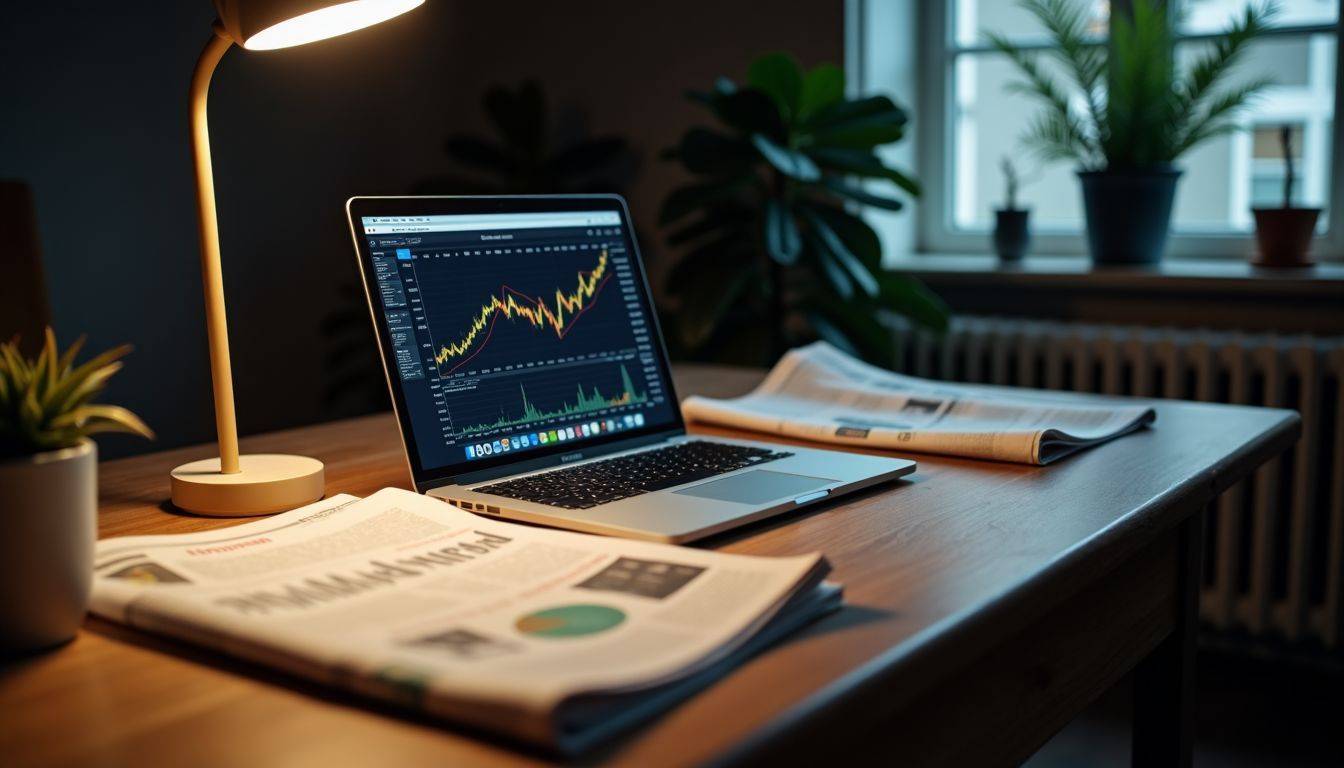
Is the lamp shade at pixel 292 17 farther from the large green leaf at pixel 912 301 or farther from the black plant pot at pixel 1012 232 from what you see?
the black plant pot at pixel 1012 232

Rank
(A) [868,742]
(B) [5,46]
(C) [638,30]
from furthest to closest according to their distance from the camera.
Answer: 1. (C) [638,30]
2. (B) [5,46]
3. (A) [868,742]

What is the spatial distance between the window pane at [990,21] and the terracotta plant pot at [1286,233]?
2.42 ft

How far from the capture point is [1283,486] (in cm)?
242

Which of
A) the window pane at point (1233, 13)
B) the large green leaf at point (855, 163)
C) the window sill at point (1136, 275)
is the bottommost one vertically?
the window sill at point (1136, 275)

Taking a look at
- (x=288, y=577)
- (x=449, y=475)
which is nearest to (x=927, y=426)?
(x=449, y=475)

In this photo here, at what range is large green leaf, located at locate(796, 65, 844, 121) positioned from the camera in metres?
2.46

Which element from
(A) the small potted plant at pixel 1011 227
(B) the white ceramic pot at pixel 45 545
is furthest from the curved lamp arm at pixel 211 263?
(A) the small potted plant at pixel 1011 227

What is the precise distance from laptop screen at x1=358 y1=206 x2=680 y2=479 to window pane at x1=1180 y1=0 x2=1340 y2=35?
187 centimetres

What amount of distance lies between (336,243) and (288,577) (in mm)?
2806

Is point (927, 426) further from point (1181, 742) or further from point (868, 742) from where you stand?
point (868, 742)

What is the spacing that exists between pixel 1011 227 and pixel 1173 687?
169 centimetres

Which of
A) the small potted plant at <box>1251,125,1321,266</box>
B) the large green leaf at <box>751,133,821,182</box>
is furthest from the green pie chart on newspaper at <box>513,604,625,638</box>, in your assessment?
the small potted plant at <box>1251,125,1321,266</box>

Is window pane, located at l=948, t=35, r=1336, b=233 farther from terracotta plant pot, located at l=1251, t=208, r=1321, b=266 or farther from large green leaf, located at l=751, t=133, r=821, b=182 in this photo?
Result: large green leaf, located at l=751, t=133, r=821, b=182

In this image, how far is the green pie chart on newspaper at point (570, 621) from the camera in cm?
62
